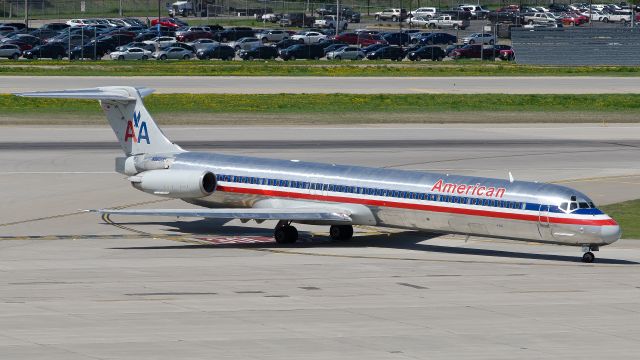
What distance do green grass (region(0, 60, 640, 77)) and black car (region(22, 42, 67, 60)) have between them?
24.1ft

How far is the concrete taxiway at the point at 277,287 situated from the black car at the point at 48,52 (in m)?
73.7

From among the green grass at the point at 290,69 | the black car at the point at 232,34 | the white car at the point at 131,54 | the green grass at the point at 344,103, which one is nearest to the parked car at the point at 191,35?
the black car at the point at 232,34

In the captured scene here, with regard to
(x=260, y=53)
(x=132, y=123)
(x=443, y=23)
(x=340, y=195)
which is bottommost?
(x=260, y=53)

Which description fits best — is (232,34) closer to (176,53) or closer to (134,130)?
(176,53)

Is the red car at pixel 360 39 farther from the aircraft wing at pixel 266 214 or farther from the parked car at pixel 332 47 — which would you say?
the aircraft wing at pixel 266 214

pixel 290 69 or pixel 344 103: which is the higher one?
pixel 290 69

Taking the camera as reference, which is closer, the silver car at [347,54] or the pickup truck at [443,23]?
the silver car at [347,54]

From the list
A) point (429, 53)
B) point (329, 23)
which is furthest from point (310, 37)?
point (329, 23)

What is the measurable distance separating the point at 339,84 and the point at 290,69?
14.9 meters

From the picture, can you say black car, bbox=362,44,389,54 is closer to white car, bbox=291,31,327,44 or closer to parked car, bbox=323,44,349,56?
parked car, bbox=323,44,349,56

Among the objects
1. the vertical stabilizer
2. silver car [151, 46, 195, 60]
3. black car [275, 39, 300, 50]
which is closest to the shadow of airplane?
the vertical stabilizer

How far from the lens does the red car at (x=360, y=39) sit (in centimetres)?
15100

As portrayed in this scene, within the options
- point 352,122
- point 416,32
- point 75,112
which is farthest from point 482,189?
point 416,32

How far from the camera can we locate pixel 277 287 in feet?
117
